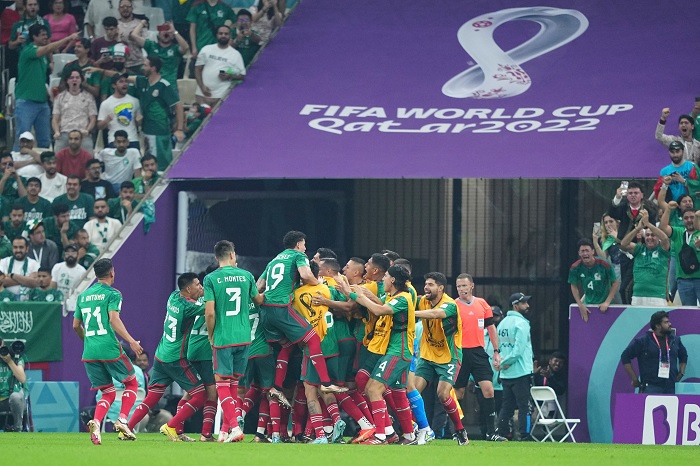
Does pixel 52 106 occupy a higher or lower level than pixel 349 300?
higher

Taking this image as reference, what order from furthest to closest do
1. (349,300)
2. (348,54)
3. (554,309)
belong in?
1. (348,54)
2. (554,309)
3. (349,300)

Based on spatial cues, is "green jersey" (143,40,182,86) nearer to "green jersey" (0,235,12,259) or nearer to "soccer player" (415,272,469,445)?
"green jersey" (0,235,12,259)

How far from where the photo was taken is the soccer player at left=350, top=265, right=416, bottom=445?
49.2ft

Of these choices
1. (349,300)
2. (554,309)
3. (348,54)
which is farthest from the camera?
(348,54)

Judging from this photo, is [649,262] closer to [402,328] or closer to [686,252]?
[686,252]

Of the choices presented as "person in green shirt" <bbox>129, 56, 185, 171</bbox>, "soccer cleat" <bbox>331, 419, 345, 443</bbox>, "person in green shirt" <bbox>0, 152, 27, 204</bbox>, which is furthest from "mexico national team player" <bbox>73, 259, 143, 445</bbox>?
"person in green shirt" <bbox>129, 56, 185, 171</bbox>

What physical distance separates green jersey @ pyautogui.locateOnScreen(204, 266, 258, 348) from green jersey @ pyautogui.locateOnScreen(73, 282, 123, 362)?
39.6 inches

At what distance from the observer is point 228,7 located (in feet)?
78.7

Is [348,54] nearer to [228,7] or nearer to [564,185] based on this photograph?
[228,7]

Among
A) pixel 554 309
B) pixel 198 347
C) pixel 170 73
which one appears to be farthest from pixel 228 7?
pixel 198 347

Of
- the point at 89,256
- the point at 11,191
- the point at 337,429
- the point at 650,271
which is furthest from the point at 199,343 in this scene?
the point at 11,191

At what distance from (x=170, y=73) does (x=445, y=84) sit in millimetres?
4527

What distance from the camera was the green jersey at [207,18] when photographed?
78.3 ft

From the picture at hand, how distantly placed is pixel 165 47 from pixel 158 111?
1.49 m
